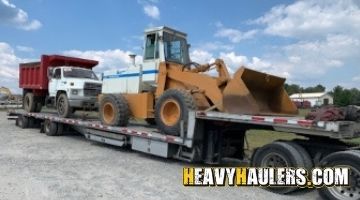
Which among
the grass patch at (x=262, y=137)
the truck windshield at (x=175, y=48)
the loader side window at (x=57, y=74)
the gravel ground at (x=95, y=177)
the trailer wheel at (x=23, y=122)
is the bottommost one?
the gravel ground at (x=95, y=177)

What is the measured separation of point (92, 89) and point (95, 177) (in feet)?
27.9

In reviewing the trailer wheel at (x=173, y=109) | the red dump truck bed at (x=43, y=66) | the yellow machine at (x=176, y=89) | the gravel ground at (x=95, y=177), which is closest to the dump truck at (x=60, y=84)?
the red dump truck bed at (x=43, y=66)

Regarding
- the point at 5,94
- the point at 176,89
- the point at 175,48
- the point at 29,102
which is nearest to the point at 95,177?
the point at 176,89

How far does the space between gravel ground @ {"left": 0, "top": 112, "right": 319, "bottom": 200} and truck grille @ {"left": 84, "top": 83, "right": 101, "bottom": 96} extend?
3.63 metres

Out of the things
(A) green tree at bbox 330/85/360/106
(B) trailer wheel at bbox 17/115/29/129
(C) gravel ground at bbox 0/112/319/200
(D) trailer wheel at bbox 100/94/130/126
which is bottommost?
(C) gravel ground at bbox 0/112/319/200

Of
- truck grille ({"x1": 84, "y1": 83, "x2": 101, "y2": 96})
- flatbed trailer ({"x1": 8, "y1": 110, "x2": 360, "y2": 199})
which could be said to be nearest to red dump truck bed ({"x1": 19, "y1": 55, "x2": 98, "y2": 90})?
truck grille ({"x1": 84, "y1": 83, "x2": 101, "y2": 96})

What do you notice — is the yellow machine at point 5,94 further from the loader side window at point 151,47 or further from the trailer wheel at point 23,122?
the loader side window at point 151,47

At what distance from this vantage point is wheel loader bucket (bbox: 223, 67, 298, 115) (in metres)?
9.70

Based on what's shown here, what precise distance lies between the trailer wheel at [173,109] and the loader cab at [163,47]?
1649 mm

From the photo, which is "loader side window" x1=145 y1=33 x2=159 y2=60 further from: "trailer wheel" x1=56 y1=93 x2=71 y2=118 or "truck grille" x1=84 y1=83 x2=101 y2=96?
"trailer wheel" x1=56 y1=93 x2=71 y2=118

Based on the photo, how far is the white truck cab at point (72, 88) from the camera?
16.9 meters

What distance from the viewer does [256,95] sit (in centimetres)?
1048

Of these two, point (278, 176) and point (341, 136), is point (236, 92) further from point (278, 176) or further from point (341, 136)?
point (341, 136)

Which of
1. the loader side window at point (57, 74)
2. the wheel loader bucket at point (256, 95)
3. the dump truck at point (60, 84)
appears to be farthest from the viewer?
the loader side window at point (57, 74)
